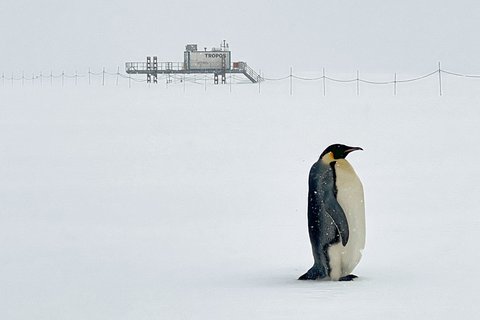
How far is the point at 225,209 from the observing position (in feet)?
41.7

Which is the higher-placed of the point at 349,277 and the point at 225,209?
the point at 225,209

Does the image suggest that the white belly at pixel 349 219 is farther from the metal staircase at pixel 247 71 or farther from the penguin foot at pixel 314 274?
the metal staircase at pixel 247 71

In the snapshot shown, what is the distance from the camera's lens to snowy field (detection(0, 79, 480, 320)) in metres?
6.83

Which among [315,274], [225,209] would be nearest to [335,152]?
[315,274]

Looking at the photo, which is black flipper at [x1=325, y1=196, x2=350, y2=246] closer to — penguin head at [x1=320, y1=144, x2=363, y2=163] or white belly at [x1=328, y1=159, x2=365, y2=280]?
white belly at [x1=328, y1=159, x2=365, y2=280]

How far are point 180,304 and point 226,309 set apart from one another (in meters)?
0.46

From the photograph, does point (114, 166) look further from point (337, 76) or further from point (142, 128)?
point (337, 76)

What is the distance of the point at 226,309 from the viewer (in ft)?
21.0

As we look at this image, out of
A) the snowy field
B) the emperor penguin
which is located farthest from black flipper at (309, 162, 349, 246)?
the snowy field

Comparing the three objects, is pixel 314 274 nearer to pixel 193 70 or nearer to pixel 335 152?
pixel 335 152

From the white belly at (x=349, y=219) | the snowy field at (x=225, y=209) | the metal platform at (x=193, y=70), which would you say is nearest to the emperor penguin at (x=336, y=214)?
the white belly at (x=349, y=219)

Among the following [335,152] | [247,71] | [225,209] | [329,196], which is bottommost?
[225,209]

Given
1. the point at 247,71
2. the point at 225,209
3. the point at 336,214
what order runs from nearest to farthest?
the point at 336,214 → the point at 225,209 → the point at 247,71

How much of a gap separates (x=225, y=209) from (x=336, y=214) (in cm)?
526
